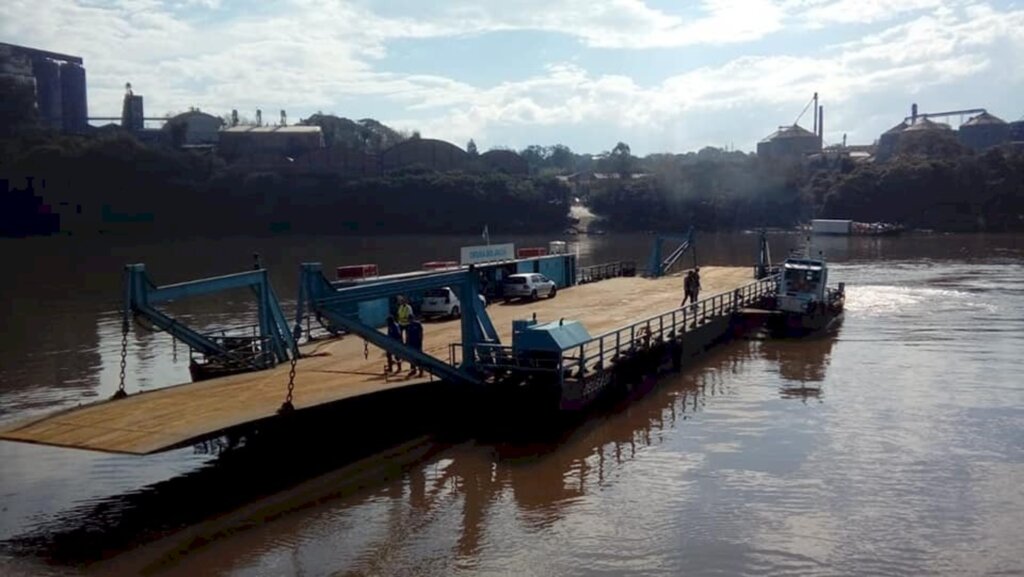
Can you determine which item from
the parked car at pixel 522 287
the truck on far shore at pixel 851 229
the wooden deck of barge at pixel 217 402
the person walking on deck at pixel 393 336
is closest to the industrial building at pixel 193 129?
the truck on far shore at pixel 851 229

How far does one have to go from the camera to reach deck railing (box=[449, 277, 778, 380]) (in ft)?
69.6

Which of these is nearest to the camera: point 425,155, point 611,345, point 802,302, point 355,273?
point 611,345

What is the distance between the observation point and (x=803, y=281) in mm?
38438


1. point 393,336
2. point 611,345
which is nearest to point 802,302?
point 611,345

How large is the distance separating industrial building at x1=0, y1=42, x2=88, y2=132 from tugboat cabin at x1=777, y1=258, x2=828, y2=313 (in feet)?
476

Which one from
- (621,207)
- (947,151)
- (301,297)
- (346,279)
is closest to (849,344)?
(346,279)

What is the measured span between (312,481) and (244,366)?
5.62 m

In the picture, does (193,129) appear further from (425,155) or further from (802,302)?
(802,302)

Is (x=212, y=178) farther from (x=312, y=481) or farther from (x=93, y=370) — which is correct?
(x=312, y=481)

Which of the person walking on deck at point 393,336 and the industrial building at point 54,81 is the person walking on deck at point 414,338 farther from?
the industrial building at point 54,81

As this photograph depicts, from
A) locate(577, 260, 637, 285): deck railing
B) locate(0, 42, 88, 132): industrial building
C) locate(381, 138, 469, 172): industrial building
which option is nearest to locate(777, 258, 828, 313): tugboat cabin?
locate(577, 260, 637, 285): deck railing

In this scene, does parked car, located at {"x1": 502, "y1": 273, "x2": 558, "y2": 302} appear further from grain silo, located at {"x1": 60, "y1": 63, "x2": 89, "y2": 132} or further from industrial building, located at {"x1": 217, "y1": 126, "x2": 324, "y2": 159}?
grain silo, located at {"x1": 60, "y1": 63, "x2": 89, "y2": 132}

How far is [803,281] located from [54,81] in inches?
6608

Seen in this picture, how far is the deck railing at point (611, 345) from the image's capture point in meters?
21.2
